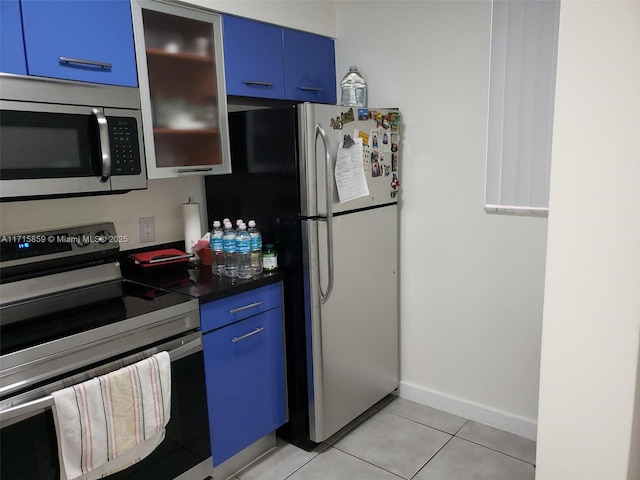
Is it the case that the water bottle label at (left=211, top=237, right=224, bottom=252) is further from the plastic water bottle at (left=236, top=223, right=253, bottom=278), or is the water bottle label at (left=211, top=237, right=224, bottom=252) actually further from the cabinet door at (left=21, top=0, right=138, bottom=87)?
the cabinet door at (left=21, top=0, right=138, bottom=87)

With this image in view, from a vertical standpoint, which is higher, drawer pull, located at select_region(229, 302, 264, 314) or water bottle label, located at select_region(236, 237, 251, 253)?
water bottle label, located at select_region(236, 237, 251, 253)

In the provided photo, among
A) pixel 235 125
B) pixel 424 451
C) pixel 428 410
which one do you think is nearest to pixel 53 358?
pixel 235 125

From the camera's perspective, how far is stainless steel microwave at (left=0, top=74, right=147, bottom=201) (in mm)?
1578

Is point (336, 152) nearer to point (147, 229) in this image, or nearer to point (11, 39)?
point (147, 229)

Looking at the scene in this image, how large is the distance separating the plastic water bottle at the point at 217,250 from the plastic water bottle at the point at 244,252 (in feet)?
0.30

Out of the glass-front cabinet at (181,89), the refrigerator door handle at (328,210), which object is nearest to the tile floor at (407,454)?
the refrigerator door handle at (328,210)

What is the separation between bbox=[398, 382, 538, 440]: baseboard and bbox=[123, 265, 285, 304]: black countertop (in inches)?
46.4

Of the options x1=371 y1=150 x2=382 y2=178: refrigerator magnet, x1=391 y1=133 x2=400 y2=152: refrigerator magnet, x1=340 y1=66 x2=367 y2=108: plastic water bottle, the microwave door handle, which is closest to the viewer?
the microwave door handle

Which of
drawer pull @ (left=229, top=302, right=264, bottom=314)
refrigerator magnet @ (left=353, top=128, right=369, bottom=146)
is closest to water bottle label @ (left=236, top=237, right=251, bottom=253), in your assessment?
drawer pull @ (left=229, top=302, right=264, bottom=314)

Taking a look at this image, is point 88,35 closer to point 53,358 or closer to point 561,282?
point 53,358

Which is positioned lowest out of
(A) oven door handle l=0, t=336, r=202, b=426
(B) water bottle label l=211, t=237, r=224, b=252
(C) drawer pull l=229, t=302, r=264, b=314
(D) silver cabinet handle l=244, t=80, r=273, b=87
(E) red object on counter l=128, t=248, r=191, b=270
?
(A) oven door handle l=0, t=336, r=202, b=426

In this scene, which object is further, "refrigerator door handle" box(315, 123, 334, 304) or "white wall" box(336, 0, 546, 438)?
"white wall" box(336, 0, 546, 438)

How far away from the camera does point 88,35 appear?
5.68ft

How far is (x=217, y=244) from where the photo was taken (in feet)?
7.30
